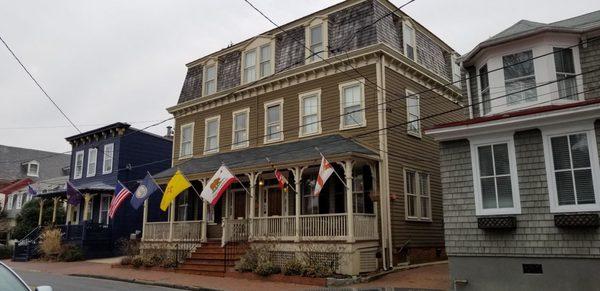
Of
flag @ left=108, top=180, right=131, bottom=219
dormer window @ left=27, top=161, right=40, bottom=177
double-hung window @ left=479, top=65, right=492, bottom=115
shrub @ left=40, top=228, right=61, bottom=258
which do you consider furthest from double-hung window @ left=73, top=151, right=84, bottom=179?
double-hung window @ left=479, top=65, right=492, bottom=115

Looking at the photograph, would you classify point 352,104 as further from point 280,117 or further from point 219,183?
point 219,183

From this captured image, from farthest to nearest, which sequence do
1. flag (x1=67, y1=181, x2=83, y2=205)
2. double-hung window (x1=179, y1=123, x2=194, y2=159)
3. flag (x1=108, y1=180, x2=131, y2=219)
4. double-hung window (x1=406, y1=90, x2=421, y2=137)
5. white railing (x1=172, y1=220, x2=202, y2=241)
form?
flag (x1=67, y1=181, x2=83, y2=205)
double-hung window (x1=179, y1=123, x2=194, y2=159)
flag (x1=108, y1=180, x2=131, y2=219)
white railing (x1=172, y1=220, x2=202, y2=241)
double-hung window (x1=406, y1=90, x2=421, y2=137)

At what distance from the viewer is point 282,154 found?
61.9 feet

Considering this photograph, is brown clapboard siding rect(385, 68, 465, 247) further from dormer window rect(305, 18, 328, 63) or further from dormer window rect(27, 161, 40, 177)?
dormer window rect(27, 161, 40, 177)

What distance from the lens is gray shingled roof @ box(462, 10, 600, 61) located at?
12906mm

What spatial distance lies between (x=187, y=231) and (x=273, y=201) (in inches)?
155

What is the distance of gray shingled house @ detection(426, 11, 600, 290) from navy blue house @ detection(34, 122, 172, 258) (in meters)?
19.9

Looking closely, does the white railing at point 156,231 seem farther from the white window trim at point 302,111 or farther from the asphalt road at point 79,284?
the white window trim at point 302,111

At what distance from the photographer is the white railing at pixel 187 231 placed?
20.8 metres

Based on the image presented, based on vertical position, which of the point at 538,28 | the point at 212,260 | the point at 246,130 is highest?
the point at 538,28

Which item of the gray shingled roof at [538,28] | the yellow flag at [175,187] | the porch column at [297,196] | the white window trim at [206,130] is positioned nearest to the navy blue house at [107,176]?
the white window trim at [206,130]

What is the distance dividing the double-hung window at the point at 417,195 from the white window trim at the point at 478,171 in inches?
236

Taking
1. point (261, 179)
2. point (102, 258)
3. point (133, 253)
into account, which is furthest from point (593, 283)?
point (102, 258)

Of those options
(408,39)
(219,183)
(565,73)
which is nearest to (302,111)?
(219,183)
